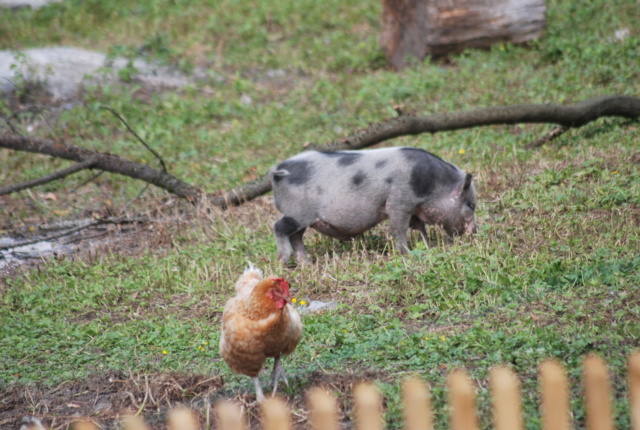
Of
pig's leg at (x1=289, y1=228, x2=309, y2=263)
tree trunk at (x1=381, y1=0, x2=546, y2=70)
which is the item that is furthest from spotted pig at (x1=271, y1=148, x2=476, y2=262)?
tree trunk at (x1=381, y1=0, x2=546, y2=70)

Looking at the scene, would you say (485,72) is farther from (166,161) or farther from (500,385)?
(500,385)

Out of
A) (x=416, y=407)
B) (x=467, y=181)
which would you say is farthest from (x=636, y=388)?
(x=467, y=181)

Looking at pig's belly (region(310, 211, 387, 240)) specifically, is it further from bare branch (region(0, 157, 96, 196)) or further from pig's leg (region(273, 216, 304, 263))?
bare branch (region(0, 157, 96, 196))

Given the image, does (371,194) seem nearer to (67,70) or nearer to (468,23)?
(468,23)

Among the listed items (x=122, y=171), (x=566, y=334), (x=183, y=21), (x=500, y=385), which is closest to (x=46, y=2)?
(x=183, y=21)

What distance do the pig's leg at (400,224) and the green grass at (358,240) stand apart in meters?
0.15

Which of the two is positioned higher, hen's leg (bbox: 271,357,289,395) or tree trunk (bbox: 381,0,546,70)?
tree trunk (bbox: 381,0,546,70)

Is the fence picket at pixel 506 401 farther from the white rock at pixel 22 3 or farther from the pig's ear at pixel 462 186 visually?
the white rock at pixel 22 3

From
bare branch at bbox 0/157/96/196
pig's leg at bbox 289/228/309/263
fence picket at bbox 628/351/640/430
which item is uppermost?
fence picket at bbox 628/351/640/430

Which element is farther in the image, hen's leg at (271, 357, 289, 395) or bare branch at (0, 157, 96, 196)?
bare branch at (0, 157, 96, 196)

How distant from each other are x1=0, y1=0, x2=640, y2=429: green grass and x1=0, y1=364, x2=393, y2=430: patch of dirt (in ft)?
0.37

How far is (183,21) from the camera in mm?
16516

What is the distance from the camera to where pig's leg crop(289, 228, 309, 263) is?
24.4 ft

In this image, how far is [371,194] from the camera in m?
7.05
